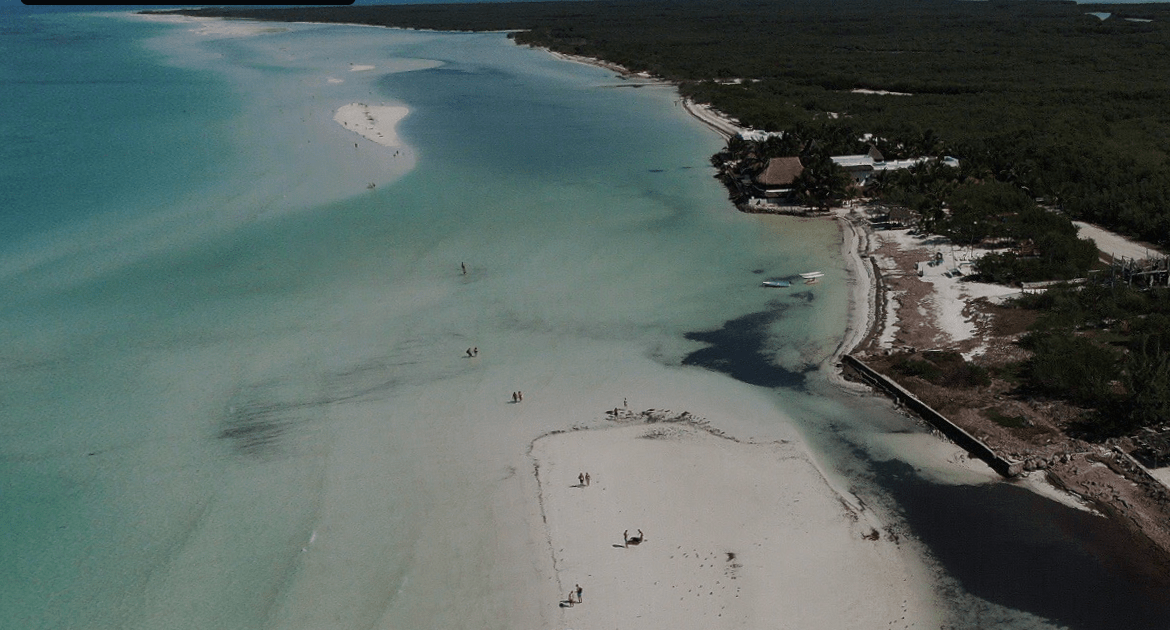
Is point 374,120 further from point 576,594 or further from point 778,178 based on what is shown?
point 576,594

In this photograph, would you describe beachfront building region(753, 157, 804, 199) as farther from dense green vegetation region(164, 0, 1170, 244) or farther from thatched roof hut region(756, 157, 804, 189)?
dense green vegetation region(164, 0, 1170, 244)

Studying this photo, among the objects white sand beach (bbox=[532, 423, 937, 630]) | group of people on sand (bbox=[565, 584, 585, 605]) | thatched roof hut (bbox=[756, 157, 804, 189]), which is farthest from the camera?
thatched roof hut (bbox=[756, 157, 804, 189])

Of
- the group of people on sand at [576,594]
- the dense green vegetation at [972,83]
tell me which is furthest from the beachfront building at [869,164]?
the group of people on sand at [576,594]

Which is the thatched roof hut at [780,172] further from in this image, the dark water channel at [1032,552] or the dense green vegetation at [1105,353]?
the dark water channel at [1032,552]

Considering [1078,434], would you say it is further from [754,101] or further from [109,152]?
[109,152]

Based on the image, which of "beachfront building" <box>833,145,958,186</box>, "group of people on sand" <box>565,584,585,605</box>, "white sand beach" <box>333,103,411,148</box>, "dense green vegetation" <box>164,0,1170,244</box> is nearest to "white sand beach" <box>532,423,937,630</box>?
"group of people on sand" <box>565,584,585,605</box>

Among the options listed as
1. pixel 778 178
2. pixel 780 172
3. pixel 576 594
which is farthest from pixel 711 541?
pixel 780 172
